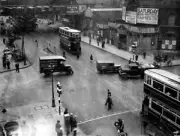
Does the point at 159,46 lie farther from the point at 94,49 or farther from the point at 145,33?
the point at 94,49

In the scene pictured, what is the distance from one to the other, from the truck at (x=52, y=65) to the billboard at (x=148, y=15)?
1991 centimetres

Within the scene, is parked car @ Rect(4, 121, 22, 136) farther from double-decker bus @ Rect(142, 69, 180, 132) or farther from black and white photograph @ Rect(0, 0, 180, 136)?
double-decker bus @ Rect(142, 69, 180, 132)

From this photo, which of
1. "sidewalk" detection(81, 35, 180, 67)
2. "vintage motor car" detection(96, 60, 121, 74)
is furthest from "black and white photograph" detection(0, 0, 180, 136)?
"sidewalk" detection(81, 35, 180, 67)

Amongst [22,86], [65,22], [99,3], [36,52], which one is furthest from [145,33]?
[99,3]

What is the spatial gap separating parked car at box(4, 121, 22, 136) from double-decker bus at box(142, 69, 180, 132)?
10450mm

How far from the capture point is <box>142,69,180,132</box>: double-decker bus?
1923 cm

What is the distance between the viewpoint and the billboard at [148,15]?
47.8 meters

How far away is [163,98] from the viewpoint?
804 inches

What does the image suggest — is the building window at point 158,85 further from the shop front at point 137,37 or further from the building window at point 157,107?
the shop front at point 137,37

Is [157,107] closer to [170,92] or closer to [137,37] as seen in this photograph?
[170,92]

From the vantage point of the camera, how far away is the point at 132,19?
51094 millimetres

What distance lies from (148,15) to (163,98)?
101 ft

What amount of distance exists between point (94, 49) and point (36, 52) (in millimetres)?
10571

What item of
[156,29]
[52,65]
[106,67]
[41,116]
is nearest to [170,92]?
[41,116]
